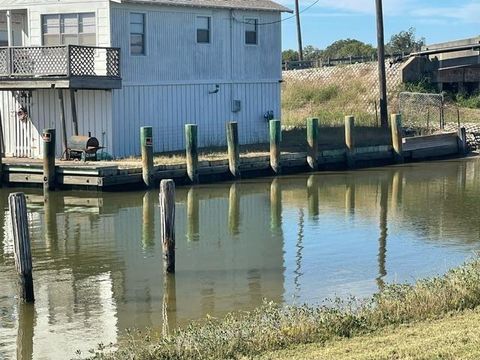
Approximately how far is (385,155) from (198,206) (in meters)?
12.5

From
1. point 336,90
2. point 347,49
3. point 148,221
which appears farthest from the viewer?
point 347,49

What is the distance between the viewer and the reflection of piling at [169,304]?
15297 millimetres

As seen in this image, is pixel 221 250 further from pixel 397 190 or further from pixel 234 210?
pixel 397 190

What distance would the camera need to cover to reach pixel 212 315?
15.8 m

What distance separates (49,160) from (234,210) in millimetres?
6201

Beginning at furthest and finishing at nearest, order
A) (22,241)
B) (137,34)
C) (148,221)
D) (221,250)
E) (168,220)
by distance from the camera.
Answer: (137,34) < (148,221) < (221,250) < (168,220) < (22,241)

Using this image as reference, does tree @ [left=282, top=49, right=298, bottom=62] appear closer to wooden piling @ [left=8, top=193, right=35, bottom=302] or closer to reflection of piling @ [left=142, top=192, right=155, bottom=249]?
reflection of piling @ [left=142, top=192, right=155, bottom=249]

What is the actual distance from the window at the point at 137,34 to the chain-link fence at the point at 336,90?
60.8ft

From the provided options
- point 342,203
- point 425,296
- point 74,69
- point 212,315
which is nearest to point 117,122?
point 74,69

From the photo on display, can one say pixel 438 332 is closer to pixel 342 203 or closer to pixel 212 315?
pixel 212 315

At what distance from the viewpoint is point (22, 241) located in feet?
53.0

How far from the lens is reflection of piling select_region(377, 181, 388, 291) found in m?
18.7

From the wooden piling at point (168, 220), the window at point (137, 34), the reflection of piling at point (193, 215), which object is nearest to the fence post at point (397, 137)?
the window at point (137, 34)

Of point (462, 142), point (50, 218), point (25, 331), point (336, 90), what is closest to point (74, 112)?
point (50, 218)
